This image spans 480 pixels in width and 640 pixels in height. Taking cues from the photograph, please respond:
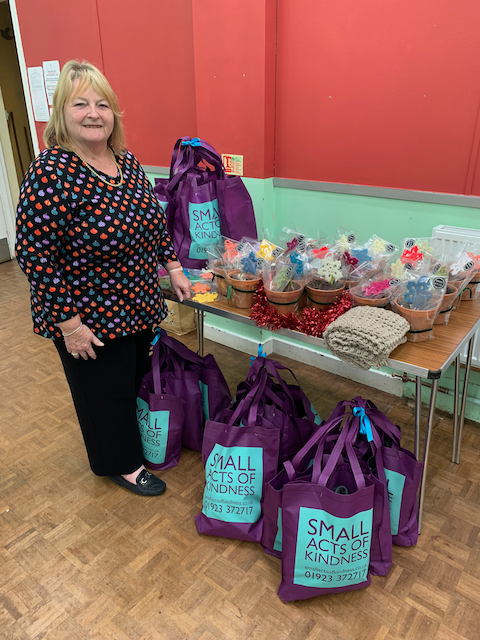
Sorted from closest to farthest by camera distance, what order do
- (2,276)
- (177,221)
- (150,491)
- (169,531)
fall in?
(169,531), (150,491), (177,221), (2,276)

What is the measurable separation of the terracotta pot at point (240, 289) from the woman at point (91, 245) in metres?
0.26

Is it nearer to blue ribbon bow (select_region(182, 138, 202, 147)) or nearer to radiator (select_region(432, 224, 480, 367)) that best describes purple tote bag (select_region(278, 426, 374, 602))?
radiator (select_region(432, 224, 480, 367))

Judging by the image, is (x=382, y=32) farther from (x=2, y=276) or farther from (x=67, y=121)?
(x=2, y=276)

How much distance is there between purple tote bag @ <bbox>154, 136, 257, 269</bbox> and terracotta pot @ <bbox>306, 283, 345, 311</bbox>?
1.83 ft

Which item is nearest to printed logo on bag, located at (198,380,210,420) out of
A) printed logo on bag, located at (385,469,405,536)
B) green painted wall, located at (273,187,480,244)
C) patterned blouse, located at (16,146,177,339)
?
patterned blouse, located at (16,146,177,339)

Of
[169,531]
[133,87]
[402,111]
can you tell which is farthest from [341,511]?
[133,87]

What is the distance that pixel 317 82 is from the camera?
2260mm

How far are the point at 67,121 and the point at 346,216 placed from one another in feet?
4.79

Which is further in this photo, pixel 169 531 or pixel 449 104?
pixel 449 104

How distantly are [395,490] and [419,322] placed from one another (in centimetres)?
55

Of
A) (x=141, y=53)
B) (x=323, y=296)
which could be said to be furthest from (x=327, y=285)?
(x=141, y=53)

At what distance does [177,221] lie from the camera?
198 cm

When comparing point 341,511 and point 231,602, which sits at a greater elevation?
point 341,511

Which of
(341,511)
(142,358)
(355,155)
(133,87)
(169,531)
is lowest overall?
(169,531)
